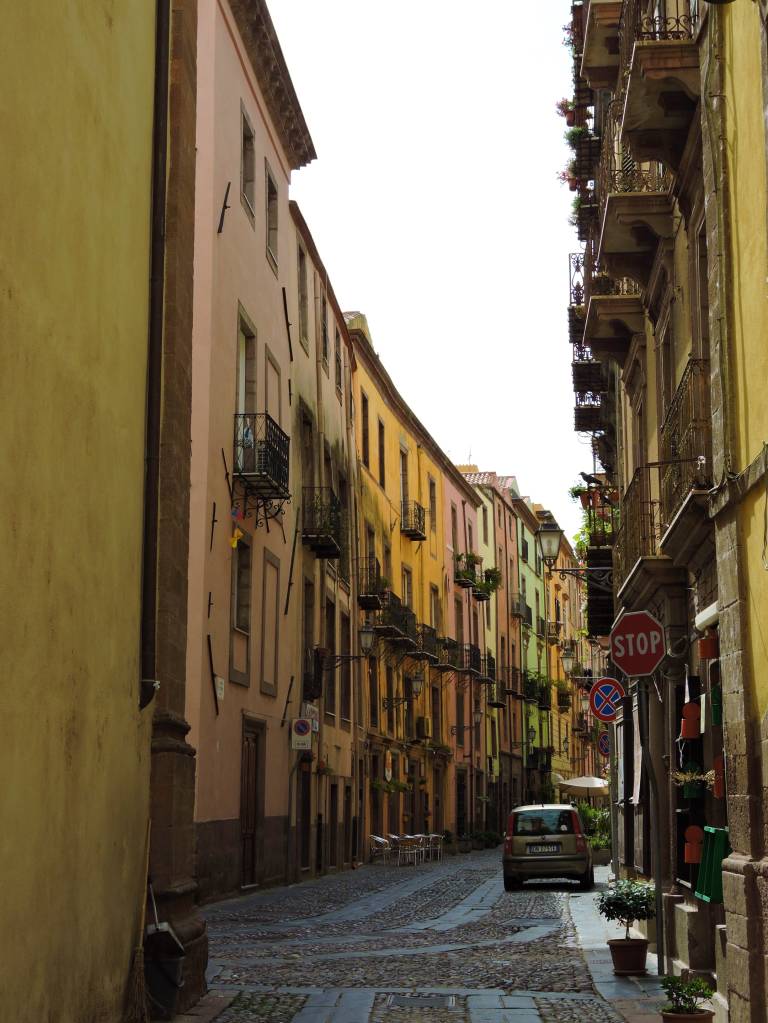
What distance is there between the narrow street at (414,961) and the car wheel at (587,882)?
160 centimetres

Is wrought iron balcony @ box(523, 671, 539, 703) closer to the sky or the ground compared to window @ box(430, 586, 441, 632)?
closer to the ground

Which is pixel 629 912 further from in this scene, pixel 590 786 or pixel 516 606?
pixel 516 606

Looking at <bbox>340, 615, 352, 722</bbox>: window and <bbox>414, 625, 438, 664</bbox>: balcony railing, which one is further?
<bbox>414, 625, 438, 664</bbox>: balcony railing

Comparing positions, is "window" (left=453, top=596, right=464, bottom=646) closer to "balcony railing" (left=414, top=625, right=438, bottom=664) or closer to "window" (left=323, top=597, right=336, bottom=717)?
"balcony railing" (left=414, top=625, right=438, bottom=664)

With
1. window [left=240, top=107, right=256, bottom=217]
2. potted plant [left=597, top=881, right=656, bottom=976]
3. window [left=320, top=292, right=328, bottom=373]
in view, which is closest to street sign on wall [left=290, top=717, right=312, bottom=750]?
window [left=240, top=107, right=256, bottom=217]

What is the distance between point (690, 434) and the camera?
470 inches

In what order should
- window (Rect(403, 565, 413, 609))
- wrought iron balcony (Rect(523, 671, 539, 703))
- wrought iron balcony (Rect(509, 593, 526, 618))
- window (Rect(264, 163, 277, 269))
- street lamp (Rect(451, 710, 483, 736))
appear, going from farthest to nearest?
wrought iron balcony (Rect(523, 671, 539, 703)) < wrought iron balcony (Rect(509, 593, 526, 618)) < street lamp (Rect(451, 710, 483, 736)) < window (Rect(403, 565, 413, 609)) < window (Rect(264, 163, 277, 269))

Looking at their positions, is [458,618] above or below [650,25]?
below

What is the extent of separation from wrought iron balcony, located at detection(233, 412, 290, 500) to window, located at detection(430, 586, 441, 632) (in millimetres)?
26339

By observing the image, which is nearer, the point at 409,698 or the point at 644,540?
the point at 644,540

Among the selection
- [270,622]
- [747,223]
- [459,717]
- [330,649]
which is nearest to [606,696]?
[270,622]

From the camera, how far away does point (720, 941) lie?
33.2ft

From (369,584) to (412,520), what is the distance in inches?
337

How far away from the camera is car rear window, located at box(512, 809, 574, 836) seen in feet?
85.2
